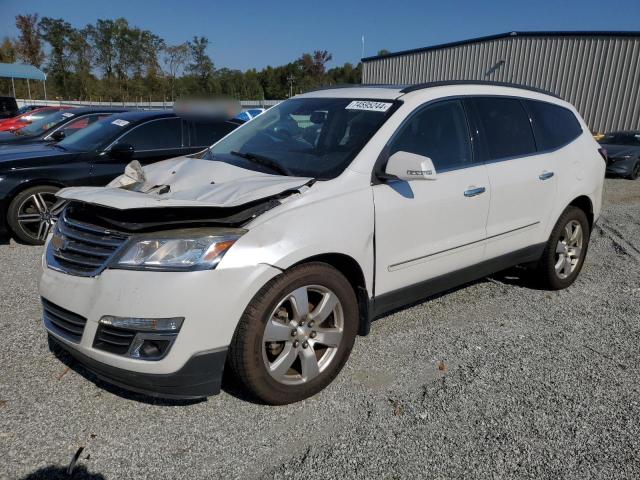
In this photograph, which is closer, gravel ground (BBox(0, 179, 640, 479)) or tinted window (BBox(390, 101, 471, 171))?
gravel ground (BBox(0, 179, 640, 479))

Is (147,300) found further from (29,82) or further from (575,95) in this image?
(29,82)

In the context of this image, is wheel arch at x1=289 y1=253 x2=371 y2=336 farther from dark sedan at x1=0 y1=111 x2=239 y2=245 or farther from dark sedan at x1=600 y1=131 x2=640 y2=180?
dark sedan at x1=600 y1=131 x2=640 y2=180

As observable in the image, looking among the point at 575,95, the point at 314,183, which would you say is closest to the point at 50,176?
the point at 314,183

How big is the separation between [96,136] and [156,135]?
76 cm

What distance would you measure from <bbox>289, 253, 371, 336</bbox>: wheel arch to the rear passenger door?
4.21 feet

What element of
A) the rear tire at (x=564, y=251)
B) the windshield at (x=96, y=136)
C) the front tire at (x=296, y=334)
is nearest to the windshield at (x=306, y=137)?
the front tire at (x=296, y=334)

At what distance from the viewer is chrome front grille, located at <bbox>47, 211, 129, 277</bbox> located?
2594 mm

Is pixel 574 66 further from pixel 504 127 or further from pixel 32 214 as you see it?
pixel 32 214

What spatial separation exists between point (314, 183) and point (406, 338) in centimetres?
150

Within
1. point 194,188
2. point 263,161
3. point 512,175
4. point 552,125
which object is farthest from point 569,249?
point 194,188

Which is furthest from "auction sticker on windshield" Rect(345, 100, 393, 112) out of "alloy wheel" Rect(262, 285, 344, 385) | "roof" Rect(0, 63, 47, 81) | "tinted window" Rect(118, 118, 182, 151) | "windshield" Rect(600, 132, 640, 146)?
"roof" Rect(0, 63, 47, 81)

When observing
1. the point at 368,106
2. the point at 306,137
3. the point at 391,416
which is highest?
Result: the point at 368,106

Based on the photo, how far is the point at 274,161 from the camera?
3445mm

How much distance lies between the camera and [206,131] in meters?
7.34
